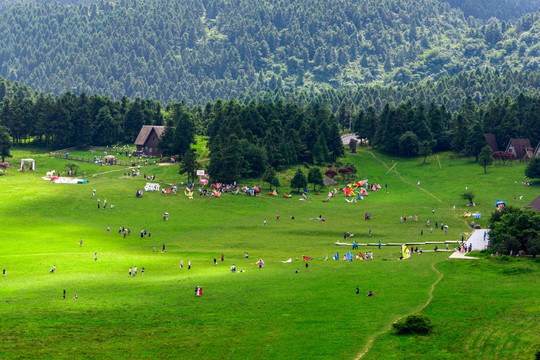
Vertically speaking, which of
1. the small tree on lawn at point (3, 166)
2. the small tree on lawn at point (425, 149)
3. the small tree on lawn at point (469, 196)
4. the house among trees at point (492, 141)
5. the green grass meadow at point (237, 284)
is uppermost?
the house among trees at point (492, 141)

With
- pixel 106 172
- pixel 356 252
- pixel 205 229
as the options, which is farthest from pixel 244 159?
pixel 356 252

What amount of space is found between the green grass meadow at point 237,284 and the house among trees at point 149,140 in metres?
50.7

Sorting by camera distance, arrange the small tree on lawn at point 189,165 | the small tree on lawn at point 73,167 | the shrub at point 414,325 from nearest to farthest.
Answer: the shrub at point 414,325
the small tree on lawn at point 189,165
the small tree on lawn at point 73,167

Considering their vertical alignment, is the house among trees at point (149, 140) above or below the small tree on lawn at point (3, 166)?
above

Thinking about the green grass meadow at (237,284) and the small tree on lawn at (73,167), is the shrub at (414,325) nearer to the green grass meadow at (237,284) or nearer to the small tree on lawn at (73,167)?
the green grass meadow at (237,284)

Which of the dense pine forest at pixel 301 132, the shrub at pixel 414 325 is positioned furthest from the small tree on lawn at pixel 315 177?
the shrub at pixel 414 325

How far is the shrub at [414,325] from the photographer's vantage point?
58.7 meters

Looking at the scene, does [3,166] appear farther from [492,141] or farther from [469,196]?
[492,141]

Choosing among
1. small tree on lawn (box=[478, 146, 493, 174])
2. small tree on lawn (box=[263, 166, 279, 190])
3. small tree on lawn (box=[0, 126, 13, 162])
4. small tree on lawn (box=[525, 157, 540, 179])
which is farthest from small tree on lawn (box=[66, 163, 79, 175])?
small tree on lawn (box=[525, 157, 540, 179])

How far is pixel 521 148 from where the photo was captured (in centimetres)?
17888

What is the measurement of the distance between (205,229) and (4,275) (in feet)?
143

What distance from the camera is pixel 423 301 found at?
68188 mm

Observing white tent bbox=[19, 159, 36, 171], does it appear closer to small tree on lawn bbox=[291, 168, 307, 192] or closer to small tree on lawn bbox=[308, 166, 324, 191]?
small tree on lawn bbox=[291, 168, 307, 192]

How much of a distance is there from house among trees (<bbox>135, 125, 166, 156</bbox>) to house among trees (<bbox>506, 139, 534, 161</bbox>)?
3596 inches
